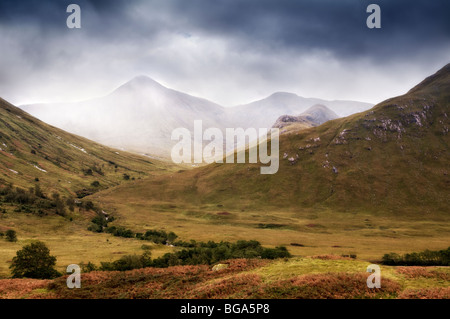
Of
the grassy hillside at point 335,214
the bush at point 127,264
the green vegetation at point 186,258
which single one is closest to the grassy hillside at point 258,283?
the bush at point 127,264

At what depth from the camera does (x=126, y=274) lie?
41.4 m

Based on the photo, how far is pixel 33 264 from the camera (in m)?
51.9

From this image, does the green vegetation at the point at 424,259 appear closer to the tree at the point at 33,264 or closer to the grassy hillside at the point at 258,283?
the grassy hillside at the point at 258,283

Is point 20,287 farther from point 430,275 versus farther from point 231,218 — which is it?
Answer: point 231,218

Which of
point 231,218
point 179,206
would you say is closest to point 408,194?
point 231,218

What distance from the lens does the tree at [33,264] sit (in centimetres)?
5134

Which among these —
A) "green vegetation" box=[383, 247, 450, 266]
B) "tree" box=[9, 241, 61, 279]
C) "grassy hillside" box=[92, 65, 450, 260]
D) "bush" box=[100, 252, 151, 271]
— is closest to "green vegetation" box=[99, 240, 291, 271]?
"bush" box=[100, 252, 151, 271]

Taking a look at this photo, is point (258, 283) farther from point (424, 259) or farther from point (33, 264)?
point (33, 264)

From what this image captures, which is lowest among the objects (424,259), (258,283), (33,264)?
(424,259)

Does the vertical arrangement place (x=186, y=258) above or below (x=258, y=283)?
below

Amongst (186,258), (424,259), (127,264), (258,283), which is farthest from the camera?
(186,258)

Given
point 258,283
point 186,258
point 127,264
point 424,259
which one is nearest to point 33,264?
point 127,264

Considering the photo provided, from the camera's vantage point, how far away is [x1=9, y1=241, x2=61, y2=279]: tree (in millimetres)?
51344
